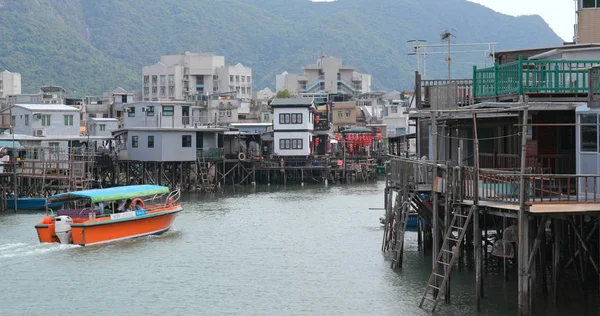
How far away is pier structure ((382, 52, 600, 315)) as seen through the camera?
25.6 m

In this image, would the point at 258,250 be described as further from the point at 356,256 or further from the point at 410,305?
the point at 410,305

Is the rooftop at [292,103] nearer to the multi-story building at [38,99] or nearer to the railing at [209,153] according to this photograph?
the railing at [209,153]

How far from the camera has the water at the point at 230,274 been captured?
1214 inches

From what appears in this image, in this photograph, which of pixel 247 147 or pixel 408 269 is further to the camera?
pixel 247 147

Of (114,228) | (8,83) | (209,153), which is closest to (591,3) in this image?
(114,228)

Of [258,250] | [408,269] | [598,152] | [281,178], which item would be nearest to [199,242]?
[258,250]

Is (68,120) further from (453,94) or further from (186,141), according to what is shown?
(453,94)

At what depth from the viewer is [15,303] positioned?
3197cm

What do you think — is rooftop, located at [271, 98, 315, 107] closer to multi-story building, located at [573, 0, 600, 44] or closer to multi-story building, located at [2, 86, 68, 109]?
multi-story building, located at [2, 86, 68, 109]

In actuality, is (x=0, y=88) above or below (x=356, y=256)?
above

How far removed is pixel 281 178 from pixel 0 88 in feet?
281

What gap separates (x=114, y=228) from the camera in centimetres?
4453

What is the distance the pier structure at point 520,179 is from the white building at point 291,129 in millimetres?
47348

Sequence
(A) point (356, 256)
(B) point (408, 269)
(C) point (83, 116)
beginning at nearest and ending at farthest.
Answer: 1. (B) point (408, 269)
2. (A) point (356, 256)
3. (C) point (83, 116)
